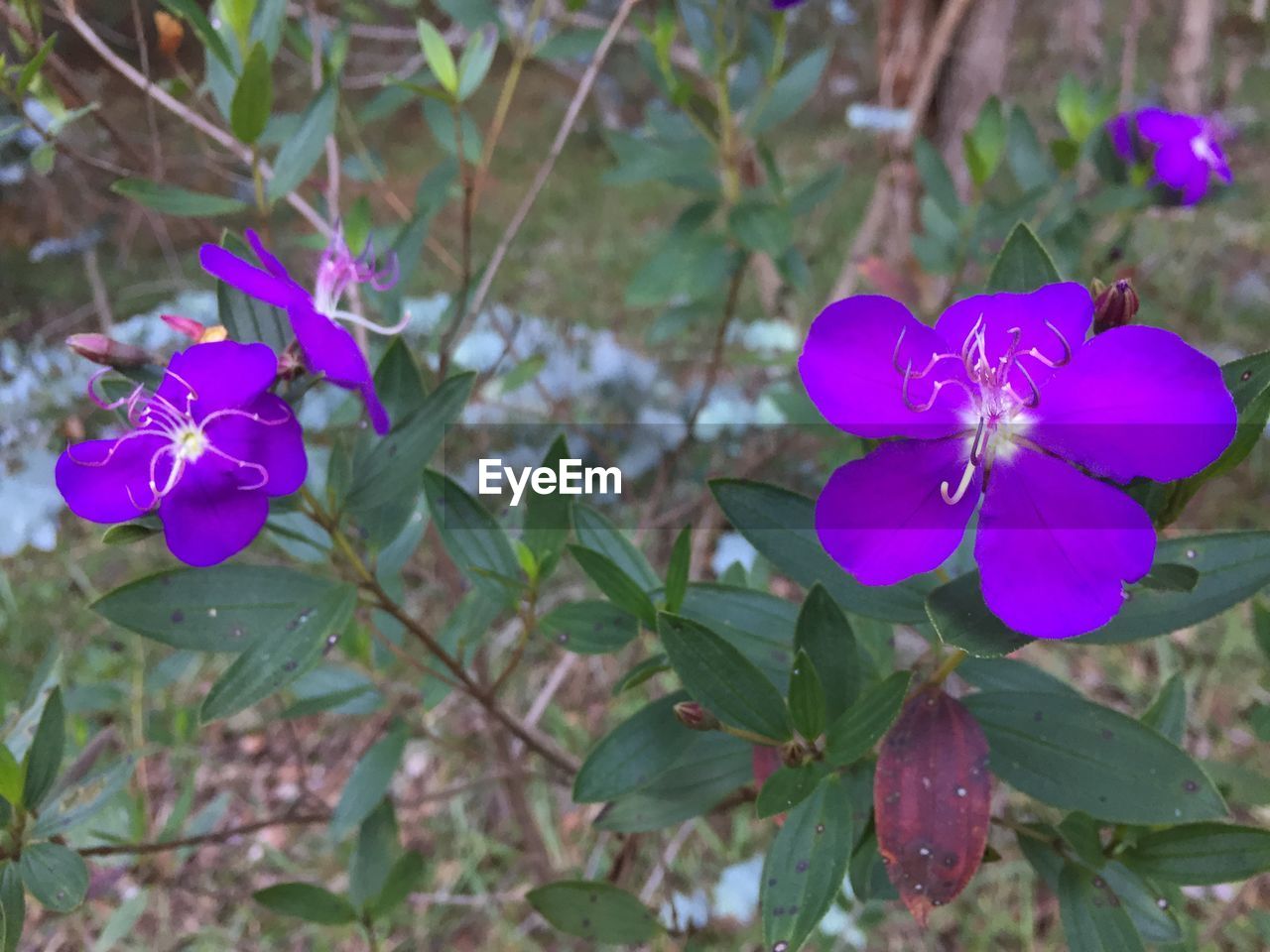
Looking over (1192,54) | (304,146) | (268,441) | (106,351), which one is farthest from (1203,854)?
(1192,54)

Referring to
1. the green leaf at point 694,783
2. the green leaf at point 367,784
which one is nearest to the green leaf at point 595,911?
the green leaf at point 694,783

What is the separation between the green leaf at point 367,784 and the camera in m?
0.92

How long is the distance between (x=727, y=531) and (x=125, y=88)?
160cm

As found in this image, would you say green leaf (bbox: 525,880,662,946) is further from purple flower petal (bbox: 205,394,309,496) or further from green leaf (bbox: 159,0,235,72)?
green leaf (bbox: 159,0,235,72)

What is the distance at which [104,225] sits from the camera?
8.92 feet

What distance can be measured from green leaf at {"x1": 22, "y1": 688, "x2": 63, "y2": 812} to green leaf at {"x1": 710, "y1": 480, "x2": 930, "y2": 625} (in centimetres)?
47

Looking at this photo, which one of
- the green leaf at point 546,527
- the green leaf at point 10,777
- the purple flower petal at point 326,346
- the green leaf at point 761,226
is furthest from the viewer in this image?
the green leaf at point 761,226

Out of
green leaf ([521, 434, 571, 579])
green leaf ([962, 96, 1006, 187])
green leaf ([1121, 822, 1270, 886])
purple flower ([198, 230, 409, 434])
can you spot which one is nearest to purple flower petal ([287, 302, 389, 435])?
purple flower ([198, 230, 409, 434])

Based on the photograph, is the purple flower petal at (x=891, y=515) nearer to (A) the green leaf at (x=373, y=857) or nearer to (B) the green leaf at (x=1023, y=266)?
(B) the green leaf at (x=1023, y=266)

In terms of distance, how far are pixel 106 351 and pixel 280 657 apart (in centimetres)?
21

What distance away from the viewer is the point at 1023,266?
54 cm

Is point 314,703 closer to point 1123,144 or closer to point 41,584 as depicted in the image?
point 1123,144

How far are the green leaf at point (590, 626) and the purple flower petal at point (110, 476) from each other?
28 cm

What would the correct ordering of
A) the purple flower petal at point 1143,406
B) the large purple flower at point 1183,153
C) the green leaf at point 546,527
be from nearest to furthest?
the purple flower petal at point 1143,406 < the green leaf at point 546,527 < the large purple flower at point 1183,153
